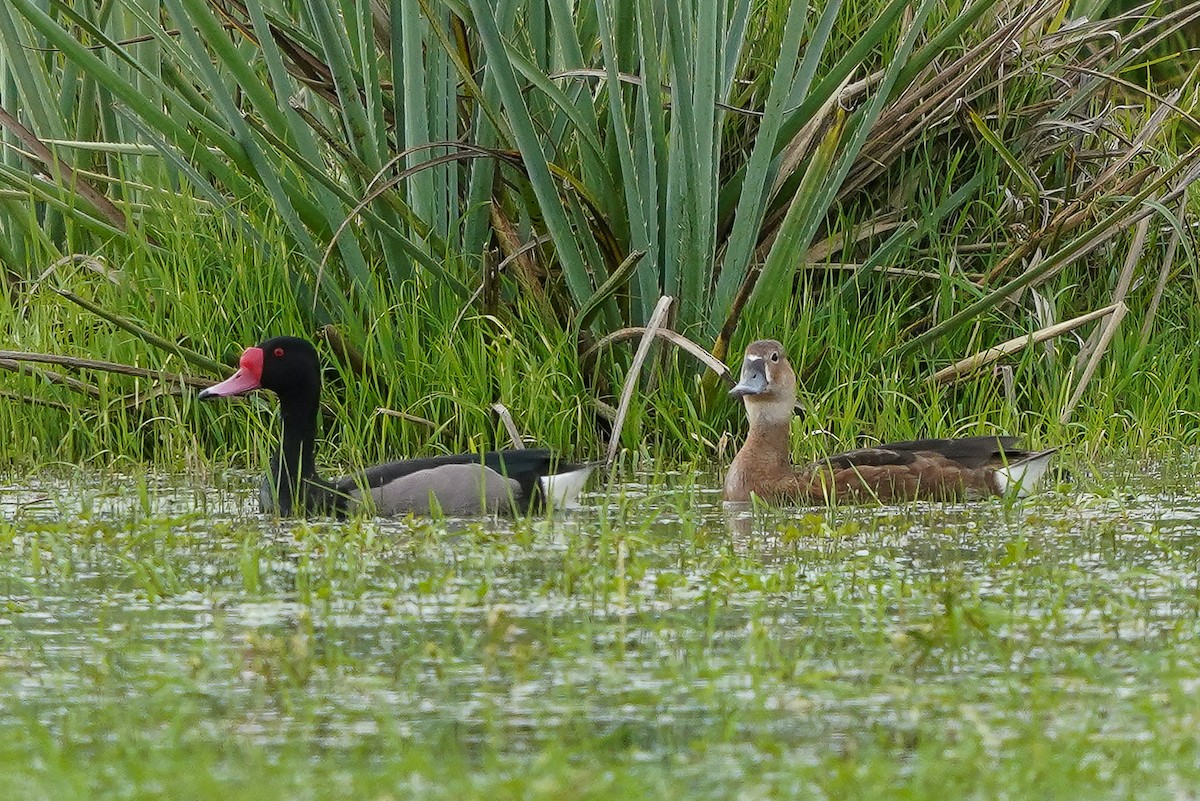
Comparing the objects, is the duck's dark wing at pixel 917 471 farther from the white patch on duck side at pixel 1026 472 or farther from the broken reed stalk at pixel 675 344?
the broken reed stalk at pixel 675 344

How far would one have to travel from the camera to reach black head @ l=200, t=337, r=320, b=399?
7.68m

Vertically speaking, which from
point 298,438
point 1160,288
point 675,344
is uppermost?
point 1160,288

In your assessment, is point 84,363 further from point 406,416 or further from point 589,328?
point 589,328

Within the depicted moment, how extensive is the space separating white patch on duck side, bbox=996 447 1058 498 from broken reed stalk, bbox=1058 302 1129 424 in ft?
2.52

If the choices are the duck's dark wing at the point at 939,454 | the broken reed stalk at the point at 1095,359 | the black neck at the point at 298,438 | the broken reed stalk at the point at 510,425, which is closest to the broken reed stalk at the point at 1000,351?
the broken reed stalk at the point at 1095,359

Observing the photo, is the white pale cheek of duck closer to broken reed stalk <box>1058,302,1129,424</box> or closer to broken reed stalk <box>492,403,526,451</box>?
broken reed stalk <box>492,403,526,451</box>

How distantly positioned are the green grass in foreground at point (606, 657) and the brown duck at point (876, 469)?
1.77ft

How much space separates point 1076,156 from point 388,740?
249 inches

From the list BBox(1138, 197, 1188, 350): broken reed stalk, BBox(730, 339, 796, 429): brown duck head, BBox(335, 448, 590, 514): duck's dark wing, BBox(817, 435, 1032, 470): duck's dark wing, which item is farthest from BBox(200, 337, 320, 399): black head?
BBox(1138, 197, 1188, 350): broken reed stalk

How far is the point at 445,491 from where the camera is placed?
725 cm

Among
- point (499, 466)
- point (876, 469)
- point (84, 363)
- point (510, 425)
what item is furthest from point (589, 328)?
point (84, 363)

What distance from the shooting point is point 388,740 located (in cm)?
393

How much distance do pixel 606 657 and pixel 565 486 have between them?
261 cm

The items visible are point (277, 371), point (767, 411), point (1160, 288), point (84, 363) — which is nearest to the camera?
point (277, 371)
